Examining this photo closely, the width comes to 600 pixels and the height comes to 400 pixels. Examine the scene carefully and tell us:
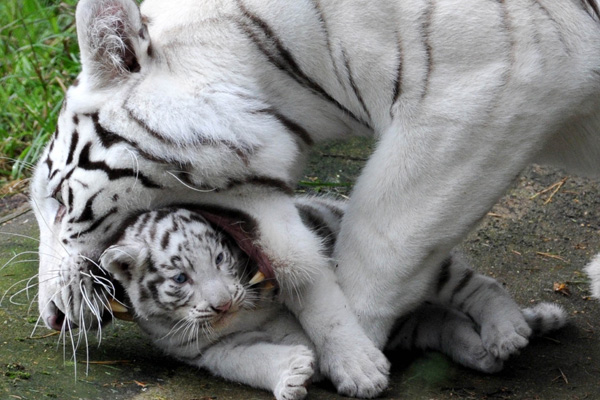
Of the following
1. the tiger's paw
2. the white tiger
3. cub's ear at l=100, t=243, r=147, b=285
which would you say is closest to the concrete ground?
the tiger's paw

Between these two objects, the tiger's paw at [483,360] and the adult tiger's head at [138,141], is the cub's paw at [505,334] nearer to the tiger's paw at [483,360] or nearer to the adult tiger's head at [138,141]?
the tiger's paw at [483,360]

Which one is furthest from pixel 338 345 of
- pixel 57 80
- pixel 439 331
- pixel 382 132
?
pixel 57 80

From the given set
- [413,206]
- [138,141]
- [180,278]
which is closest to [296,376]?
[180,278]

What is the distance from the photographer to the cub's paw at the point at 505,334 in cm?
215

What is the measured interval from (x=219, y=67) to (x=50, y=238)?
59 cm

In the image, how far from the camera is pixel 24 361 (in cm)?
214

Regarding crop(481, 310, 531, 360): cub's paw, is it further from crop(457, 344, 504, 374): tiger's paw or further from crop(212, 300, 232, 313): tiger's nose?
crop(212, 300, 232, 313): tiger's nose

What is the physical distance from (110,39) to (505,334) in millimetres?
1147

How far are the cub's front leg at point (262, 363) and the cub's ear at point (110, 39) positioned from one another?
67 cm

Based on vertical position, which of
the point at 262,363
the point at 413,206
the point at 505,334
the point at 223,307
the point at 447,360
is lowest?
the point at 447,360

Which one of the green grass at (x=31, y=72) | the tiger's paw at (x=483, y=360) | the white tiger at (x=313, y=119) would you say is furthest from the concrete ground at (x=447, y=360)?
the green grass at (x=31, y=72)

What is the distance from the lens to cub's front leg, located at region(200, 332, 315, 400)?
1.95m

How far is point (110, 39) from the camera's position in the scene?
1981mm

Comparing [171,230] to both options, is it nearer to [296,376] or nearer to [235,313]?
[235,313]
